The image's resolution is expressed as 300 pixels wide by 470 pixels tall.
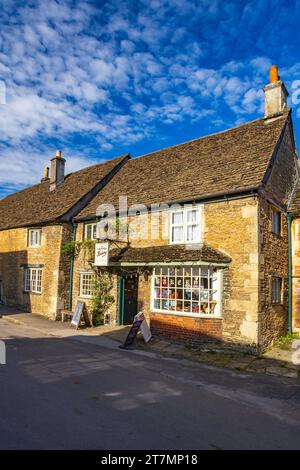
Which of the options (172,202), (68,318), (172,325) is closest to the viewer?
(172,325)

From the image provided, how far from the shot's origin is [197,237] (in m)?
12.1

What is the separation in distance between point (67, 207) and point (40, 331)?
684cm

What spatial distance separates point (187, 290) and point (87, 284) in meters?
6.43

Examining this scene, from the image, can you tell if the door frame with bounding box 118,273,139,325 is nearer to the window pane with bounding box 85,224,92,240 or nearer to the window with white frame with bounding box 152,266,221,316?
the window with white frame with bounding box 152,266,221,316

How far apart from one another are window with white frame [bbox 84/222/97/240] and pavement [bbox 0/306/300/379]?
450 cm

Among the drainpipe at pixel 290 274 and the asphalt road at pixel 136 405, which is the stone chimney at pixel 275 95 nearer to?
the drainpipe at pixel 290 274

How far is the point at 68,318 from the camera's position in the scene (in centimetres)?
1655

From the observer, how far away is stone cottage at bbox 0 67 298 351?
35.3 ft

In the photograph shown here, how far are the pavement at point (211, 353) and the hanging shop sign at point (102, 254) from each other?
9.22ft

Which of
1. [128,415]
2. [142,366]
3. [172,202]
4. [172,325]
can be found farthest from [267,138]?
[128,415]

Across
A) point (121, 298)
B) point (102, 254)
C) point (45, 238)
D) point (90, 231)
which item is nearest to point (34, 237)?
point (45, 238)

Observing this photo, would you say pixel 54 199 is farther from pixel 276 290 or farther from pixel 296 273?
pixel 296 273

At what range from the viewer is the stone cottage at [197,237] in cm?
1077
